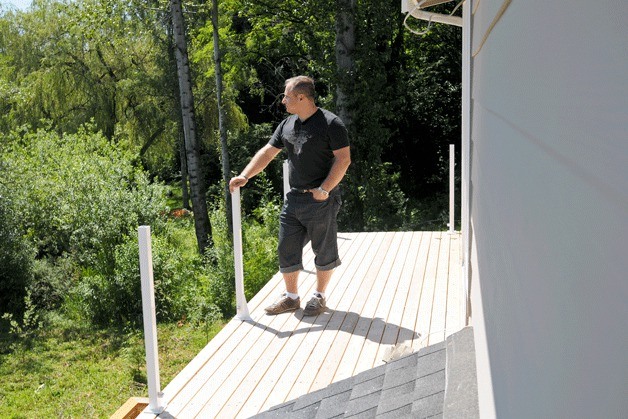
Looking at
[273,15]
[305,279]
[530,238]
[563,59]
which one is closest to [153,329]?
[305,279]

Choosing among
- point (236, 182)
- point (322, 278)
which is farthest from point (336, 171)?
point (322, 278)

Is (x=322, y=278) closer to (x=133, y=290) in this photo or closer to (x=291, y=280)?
(x=291, y=280)

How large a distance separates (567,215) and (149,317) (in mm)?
3095

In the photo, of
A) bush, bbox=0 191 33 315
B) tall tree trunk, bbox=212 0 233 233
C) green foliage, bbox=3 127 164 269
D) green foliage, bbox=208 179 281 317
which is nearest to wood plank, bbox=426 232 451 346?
green foliage, bbox=208 179 281 317

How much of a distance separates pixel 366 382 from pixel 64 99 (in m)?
24.0

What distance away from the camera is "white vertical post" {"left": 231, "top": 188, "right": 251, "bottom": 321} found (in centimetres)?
468

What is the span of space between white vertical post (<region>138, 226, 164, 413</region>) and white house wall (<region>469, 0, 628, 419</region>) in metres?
2.42

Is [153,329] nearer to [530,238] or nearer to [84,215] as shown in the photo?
[530,238]

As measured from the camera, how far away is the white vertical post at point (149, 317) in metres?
3.52

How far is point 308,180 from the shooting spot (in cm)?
460

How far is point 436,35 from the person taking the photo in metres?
18.0

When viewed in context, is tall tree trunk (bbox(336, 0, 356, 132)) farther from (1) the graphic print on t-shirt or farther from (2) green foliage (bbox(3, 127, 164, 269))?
(1) the graphic print on t-shirt

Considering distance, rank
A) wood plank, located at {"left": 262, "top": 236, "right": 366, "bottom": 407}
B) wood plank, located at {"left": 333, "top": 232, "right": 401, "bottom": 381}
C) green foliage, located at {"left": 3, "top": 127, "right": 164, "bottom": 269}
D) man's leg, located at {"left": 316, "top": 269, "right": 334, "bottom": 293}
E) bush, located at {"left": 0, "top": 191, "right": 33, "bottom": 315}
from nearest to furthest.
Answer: wood plank, located at {"left": 262, "top": 236, "right": 366, "bottom": 407}, wood plank, located at {"left": 333, "top": 232, "right": 401, "bottom": 381}, man's leg, located at {"left": 316, "top": 269, "right": 334, "bottom": 293}, green foliage, located at {"left": 3, "top": 127, "right": 164, "bottom": 269}, bush, located at {"left": 0, "top": 191, "right": 33, "bottom": 315}

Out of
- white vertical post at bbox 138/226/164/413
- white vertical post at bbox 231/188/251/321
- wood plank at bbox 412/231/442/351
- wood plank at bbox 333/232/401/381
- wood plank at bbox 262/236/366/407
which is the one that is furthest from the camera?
white vertical post at bbox 231/188/251/321
